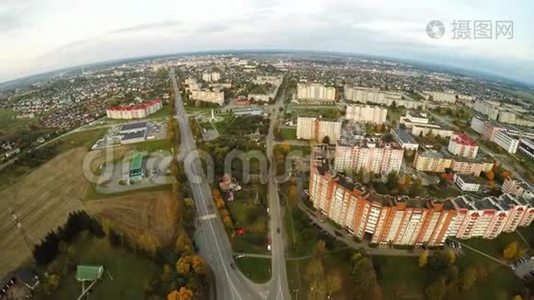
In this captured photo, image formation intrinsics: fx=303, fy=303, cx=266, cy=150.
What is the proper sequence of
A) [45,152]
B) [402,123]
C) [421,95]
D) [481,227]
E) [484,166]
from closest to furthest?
[481,227] → [484,166] → [45,152] → [402,123] → [421,95]

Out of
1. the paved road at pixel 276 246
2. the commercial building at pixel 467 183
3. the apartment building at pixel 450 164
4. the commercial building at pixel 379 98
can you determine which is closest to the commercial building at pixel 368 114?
the commercial building at pixel 379 98

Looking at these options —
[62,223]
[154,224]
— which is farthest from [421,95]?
[62,223]

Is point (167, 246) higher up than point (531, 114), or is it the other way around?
point (167, 246)

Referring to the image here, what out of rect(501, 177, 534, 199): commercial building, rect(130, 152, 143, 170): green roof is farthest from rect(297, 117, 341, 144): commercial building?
rect(130, 152, 143, 170): green roof

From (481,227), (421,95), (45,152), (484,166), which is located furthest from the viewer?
(421,95)

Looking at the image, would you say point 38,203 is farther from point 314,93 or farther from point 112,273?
point 314,93

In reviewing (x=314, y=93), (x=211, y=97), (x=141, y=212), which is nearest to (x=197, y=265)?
(x=141, y=212)

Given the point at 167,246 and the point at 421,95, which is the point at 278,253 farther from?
the point at 421,95
